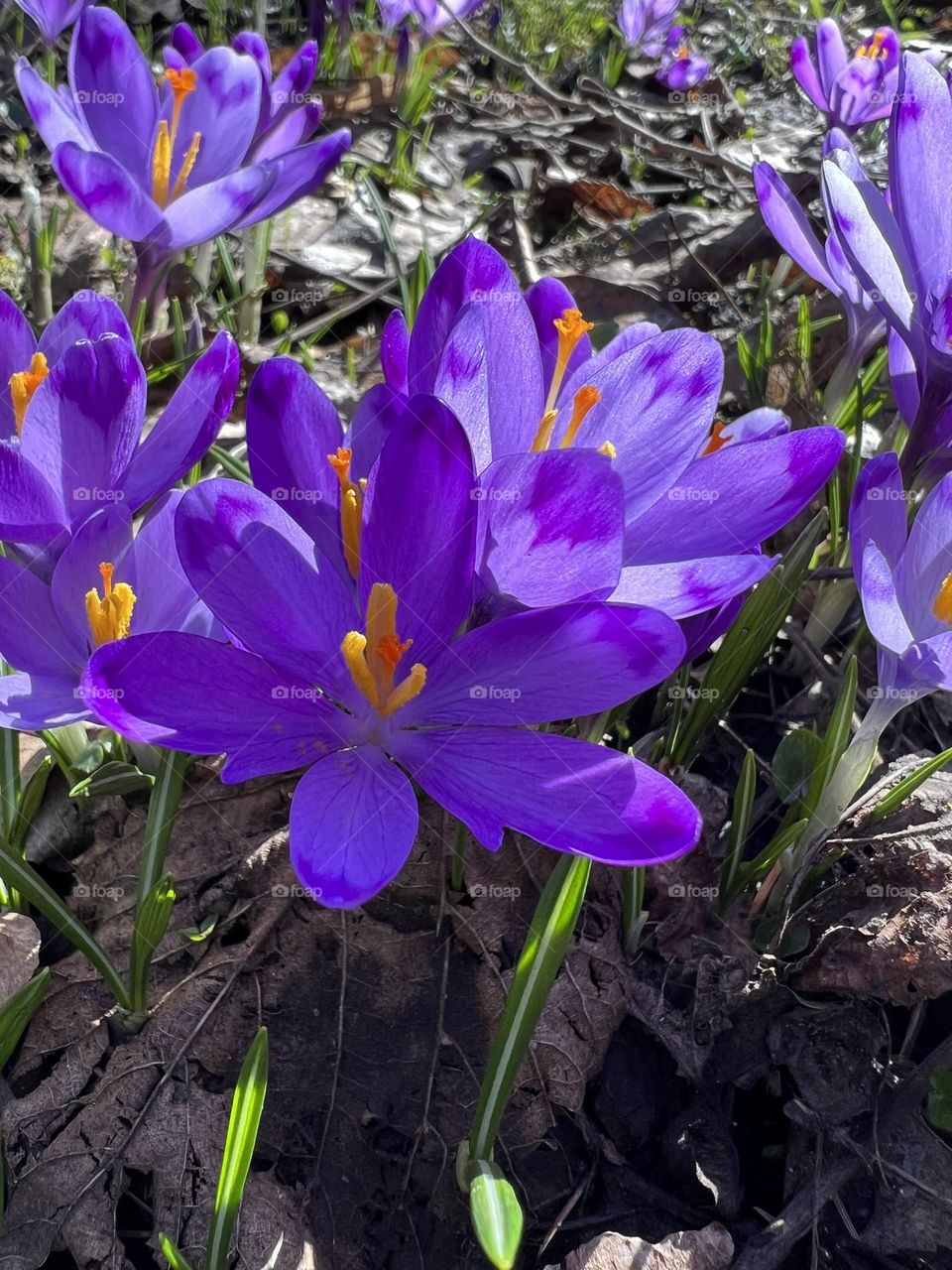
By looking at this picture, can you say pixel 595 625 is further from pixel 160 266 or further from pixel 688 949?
pixel 160 266

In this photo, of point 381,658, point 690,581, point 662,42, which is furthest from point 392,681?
point 662,42

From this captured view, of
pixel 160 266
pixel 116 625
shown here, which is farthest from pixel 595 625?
pixel 160 266

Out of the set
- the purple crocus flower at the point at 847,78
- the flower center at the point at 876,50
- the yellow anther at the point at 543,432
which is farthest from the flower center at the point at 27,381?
the flower center at the point at 876,50

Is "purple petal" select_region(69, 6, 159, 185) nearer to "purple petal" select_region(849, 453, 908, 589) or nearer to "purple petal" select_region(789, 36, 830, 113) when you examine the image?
"purple petal" select_region(849, 453, 908, 589)

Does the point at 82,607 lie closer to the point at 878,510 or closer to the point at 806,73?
the point at 878,510

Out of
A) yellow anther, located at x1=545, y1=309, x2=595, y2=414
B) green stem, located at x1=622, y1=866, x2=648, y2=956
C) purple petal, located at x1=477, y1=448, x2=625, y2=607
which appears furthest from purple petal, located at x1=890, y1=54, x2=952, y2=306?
green stem, located at x1=622, y1=866, x2=648, y2=956

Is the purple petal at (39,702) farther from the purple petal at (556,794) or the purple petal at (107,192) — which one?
the purple petal at (107,192)
